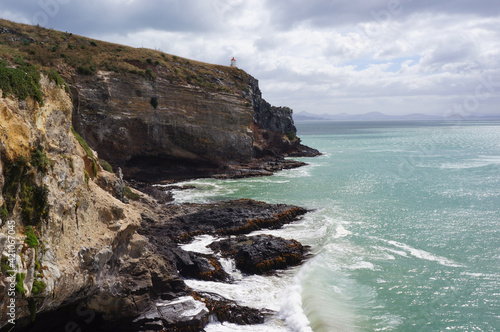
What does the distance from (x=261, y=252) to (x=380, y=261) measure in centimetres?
576

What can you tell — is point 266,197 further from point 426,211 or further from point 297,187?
point 426,211

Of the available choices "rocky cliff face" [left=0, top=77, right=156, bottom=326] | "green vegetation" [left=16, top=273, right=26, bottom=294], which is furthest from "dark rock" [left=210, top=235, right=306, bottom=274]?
"green vegetation" [left=16, top=273, right=26, bottom=294]

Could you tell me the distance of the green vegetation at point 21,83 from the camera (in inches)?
373

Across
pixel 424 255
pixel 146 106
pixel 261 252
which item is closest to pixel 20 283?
pixel 261 252

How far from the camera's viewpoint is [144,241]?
43.1 feet

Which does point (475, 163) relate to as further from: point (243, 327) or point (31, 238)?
point (31, 238)

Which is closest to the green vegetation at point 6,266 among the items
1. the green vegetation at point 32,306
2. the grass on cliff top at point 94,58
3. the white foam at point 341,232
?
the green vegetation at point 32,306

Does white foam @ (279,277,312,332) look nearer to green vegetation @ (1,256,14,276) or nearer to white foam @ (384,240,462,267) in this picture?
white foam @ (384,240,462,267)

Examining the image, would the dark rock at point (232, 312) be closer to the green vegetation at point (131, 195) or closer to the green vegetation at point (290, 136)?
the green vegetation at point (131, 195)

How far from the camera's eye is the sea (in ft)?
43.5

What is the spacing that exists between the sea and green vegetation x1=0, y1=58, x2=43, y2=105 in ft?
28.5

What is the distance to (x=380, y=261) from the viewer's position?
18.1 m

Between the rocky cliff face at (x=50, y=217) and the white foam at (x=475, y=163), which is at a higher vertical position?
the rocky cliff face at (x=50, y=217)

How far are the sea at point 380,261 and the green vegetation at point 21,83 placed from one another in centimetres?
870
